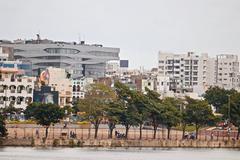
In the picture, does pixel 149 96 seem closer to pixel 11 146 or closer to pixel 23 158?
pixel 11 146

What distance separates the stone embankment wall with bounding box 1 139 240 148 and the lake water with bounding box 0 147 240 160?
2.52m

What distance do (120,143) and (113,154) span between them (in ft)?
43.7

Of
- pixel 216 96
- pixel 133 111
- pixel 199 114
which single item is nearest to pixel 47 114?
pixel 133 111

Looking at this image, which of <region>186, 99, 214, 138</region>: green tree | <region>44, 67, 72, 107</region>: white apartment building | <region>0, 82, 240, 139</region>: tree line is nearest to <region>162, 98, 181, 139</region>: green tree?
<region>0, 82, 240, 139</region>: tree line

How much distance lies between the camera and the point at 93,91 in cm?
12575

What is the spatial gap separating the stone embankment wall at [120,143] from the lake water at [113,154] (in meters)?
2.52

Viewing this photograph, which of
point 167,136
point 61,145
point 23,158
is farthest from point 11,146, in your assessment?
point 167,136

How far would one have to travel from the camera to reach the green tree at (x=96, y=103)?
372 feet

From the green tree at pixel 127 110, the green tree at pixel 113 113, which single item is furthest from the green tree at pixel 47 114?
the green tree at pixel 127 110

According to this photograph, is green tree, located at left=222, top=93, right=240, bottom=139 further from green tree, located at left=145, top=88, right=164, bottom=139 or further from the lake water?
the lake water

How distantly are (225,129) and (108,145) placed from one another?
3078 cm

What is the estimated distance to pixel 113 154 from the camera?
302 feet

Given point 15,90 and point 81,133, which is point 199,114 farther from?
point 15,90

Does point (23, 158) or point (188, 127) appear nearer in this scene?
point (23, 158)
